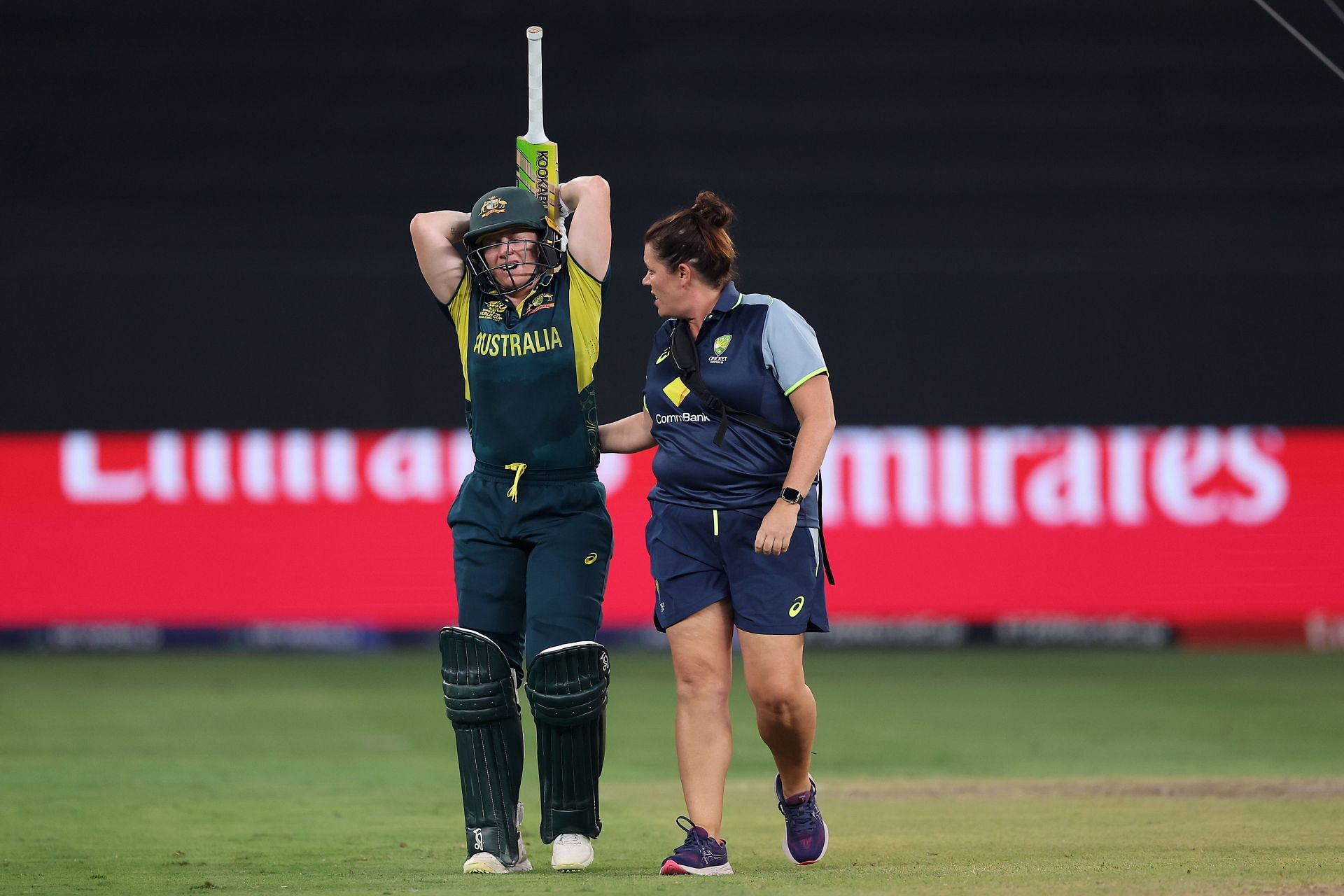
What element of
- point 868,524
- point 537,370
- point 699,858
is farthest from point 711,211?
point 868,524

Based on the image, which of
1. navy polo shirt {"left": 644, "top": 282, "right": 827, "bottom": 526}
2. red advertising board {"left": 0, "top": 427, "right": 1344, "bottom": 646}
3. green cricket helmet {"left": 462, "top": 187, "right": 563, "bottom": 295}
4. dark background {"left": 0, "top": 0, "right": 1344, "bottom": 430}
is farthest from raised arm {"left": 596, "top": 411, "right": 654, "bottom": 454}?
dark background {"left": 0, "top": 0, "right": 1344, "bottom": 430}

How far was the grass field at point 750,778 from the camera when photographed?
5.02 metres

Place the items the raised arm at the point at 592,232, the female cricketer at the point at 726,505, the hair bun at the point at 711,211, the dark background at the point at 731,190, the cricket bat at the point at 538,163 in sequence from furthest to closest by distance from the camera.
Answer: the dark background at the point at 731,190 < the cricket bat at the point at 538,163 < the raised arm at the point at 592,232 < the hair bun at the point at 711,211 < the female cricketer at the point at 726,505

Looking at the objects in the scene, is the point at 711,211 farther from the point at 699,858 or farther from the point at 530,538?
the point at 699,858

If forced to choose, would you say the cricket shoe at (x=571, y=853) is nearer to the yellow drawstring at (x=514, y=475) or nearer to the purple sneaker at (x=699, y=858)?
the purple sneaker at (x=699, y=858)

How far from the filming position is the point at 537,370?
205 inches

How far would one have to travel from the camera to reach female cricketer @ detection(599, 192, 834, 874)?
5.00 metres

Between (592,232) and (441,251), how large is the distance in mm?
483

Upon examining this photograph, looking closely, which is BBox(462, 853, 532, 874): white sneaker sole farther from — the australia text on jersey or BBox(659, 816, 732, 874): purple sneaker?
the australia text on jersey

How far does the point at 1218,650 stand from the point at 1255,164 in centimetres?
430

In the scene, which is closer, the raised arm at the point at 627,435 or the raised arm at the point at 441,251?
the raised arm at the point at 441,251

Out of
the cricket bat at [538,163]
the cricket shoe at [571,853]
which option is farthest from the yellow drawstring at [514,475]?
the cricket shoe at [571,853]

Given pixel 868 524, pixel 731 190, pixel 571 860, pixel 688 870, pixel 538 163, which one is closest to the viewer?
pixel 688 870

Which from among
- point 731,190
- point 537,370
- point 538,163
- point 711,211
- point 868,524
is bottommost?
point 868,524
